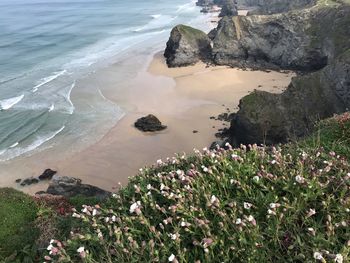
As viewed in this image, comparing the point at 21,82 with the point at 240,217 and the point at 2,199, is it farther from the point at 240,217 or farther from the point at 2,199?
the point at 240,217

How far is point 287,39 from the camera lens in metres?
47.2

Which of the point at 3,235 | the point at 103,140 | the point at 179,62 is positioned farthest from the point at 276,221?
the point at 179,62

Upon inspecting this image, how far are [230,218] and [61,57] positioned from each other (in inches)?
2262

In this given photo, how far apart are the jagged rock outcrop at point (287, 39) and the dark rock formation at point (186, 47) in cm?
263

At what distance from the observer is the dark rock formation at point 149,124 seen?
3309 centimetres

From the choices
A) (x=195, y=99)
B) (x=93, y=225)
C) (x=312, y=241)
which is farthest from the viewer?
(x=195, y=99)

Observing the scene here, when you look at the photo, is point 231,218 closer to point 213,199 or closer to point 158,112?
point 213,199

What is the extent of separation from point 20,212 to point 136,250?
384 inches

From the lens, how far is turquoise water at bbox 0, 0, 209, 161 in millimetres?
35125

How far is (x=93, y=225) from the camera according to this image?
8375 mm

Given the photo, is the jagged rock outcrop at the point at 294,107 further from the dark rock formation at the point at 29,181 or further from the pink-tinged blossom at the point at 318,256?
the pink-tinged blossom at the point at 318,256

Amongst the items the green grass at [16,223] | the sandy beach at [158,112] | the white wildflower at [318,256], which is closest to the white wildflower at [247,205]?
the white wildflower at [318,256]

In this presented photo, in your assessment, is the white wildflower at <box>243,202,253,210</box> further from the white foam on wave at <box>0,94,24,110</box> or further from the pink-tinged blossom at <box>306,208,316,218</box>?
the white foam on wave at <box>0,94,24,110</box>

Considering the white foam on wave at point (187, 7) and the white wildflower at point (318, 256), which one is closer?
the white wildflower at point (318, 256)
